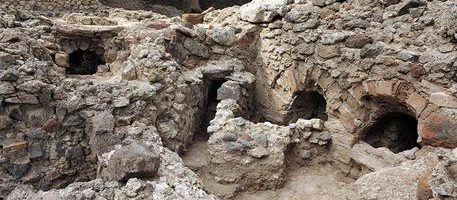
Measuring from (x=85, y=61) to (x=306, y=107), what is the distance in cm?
347

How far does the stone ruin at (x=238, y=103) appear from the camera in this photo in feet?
12.0

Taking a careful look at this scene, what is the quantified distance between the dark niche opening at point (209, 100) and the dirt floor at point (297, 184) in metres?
0.58

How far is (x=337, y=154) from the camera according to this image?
5156 millimetres

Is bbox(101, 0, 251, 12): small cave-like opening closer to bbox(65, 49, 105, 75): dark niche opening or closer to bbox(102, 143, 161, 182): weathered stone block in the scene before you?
bbox(65, 49, 105, 75): dark niche opening

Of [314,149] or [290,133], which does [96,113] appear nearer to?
[290,133]

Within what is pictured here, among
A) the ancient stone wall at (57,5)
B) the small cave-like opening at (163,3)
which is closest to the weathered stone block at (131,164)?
the ancient stone wall at (57,5)

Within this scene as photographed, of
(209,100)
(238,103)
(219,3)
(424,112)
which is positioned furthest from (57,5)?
(424,112)

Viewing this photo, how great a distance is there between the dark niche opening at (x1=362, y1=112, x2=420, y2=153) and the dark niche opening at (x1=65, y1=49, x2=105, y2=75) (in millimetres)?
A: 4030

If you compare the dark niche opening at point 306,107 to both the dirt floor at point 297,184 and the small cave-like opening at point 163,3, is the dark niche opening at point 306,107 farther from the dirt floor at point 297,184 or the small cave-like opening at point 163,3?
the small cave-like opening at point 163,3

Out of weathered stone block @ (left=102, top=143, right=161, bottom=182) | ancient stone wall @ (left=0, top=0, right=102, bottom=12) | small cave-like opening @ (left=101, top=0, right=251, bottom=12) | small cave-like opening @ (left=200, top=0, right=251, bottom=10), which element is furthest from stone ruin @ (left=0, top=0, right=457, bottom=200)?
small cave-like opening @ (left=200, top=0, right=251, bottom=10)

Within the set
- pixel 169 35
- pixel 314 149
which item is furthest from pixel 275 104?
pixel 169 35

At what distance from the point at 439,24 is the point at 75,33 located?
467cm

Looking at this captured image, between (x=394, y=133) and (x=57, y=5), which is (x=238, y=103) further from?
(x=57, y=5)

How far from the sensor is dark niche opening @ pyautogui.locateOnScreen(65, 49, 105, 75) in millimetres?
5727
